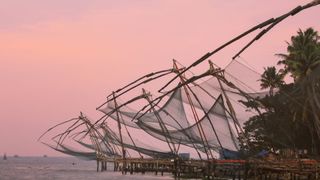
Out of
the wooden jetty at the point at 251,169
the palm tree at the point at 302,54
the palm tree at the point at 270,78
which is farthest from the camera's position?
the palm tree at the point at 270,78

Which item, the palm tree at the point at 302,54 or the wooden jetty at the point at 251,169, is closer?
the wooden jetty at the point at 251,169

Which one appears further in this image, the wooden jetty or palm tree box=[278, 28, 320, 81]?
palm tree box=[278, 28, 320, 81]

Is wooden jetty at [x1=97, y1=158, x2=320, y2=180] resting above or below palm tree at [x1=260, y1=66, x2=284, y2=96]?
below

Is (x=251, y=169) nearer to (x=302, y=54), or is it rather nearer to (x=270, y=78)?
(x=302, y=54)

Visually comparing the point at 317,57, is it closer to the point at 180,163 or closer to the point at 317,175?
the point at 180,163

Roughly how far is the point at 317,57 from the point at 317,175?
14.6 metres

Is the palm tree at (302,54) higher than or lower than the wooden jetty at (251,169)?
higher

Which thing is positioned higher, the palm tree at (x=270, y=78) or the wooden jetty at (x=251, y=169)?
the palm tree at (x=270, y=78)

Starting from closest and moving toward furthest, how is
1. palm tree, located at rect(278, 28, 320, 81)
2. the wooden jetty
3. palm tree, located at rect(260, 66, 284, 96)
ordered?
the wooden jetty → palm tree, located at rect(278, 28, 320, 81) → palm tree, located at rect(260, 66, 284, 96)

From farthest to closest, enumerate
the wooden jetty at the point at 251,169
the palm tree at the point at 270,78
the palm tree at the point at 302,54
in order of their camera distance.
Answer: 1. the palm tree at the point at 270,78
2. the palm tree at the point at 302,54
3. the wooden jetty at the point at 251,169

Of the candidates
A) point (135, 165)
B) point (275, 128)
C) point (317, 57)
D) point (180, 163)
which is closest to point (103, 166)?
point (135, 165)

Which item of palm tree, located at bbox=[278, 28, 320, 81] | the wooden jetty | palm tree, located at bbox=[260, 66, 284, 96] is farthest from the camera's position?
palm tree, located at bbox=[260, 66, 284, 96]

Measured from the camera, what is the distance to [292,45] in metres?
36.2

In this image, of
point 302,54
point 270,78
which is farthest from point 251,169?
point 270,78
